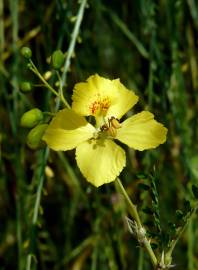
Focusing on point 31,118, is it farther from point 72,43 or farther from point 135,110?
point 135,110

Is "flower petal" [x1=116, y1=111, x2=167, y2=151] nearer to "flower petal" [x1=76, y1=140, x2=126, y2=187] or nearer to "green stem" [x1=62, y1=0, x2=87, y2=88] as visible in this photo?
"flower petal" [x1=76, y1=140, x2=126, y2=187]

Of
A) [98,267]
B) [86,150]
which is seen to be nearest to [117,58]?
[98,267]

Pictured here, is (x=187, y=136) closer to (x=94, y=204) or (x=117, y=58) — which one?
(x=94, y=204)

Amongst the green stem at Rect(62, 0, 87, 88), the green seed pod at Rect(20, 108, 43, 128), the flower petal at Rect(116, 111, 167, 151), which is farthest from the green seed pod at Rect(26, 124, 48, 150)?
the green stem at Rect(62, 0, 87, 88)

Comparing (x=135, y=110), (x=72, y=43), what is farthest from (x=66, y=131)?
(x=135, y=110)

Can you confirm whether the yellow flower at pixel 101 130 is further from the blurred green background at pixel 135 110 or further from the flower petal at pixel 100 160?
the blurred green background at pixel 135 110
